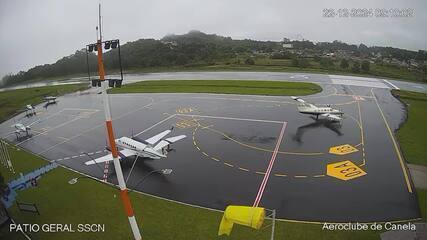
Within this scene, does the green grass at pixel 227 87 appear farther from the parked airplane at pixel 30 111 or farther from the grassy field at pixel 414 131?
the parked airplane at pixel 30 111

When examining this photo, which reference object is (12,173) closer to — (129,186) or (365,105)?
(129,186)

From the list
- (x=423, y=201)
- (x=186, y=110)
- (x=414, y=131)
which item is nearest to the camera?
(x=423, y=201)

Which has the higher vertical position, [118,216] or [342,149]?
[342,149]

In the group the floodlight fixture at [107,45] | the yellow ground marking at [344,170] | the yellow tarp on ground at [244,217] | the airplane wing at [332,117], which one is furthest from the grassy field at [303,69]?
the floodlight fixture at [107,45]

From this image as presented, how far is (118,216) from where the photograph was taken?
28.7 metres

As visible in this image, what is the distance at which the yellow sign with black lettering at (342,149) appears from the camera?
4003cm

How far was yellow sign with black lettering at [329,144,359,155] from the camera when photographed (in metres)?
40.0

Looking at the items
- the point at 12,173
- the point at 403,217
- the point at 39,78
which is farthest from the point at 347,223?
the point at 39,78

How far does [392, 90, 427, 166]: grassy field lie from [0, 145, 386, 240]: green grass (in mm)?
18595

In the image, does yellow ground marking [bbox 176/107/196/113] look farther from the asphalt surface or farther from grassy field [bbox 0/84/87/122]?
grassy field [bbox 0/84/87/122]

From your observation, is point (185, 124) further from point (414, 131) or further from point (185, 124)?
point (414, 131)

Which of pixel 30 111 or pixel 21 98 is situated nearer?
pixel 30 111

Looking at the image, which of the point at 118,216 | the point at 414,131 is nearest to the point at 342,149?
the point at 414,131

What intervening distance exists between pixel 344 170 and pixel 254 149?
11219 mm
